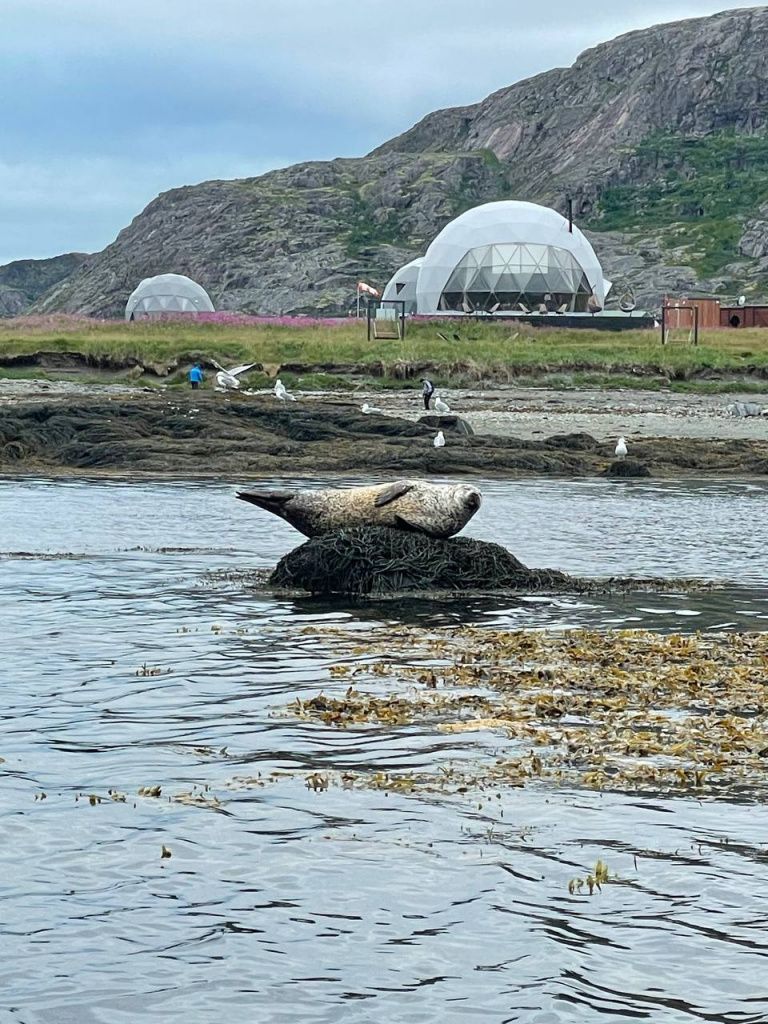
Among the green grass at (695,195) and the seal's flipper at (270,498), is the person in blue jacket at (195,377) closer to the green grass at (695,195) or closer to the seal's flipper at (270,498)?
the seal's flipper at (270,498)

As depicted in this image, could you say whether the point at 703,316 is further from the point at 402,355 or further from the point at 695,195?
the point at 695,195

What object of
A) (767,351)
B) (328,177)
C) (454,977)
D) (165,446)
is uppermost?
(328,177)

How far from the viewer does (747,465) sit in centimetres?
2752

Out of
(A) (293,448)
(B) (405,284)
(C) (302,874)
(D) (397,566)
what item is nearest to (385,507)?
(D) (397,566)

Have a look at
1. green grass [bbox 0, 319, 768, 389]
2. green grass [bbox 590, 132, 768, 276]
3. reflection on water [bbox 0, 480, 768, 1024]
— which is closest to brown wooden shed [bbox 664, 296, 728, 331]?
green grass [bbox 0, 319, 768, 389]

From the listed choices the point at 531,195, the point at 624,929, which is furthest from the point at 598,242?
the point at 624,929

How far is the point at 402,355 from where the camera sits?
154 ft

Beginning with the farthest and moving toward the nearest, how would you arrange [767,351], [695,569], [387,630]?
[767,351] < [695,569] < [387,630]

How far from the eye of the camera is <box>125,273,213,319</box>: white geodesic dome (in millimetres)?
100000

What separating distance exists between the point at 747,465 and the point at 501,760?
20.1 metres

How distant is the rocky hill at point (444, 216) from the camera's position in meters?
144

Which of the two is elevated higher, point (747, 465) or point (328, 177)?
point (328, 177)

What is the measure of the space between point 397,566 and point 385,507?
75 centimetres

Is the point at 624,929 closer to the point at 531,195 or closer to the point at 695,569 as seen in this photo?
the point at 695,569
